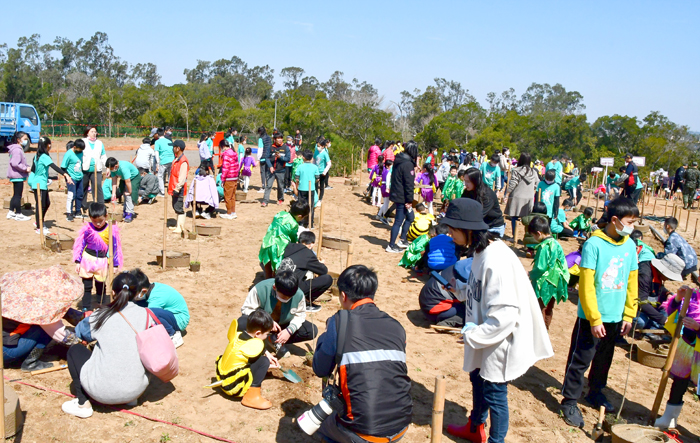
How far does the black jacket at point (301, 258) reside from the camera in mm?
6117

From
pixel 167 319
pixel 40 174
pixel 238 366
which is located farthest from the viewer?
pixel 40 174

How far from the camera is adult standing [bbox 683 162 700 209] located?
748 inches

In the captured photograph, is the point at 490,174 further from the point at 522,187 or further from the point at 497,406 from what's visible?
the point at 497,406

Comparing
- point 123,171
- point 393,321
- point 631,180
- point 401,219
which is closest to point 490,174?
point 631,180

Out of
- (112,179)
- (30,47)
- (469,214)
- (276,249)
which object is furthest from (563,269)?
(30,47)

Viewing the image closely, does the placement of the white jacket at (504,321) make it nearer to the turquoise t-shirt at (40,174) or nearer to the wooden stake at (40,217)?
the wooden stake at (40,217)

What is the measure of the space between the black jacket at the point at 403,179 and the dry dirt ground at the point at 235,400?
45.2 inches

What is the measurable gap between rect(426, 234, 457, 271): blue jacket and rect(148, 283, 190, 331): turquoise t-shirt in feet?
11.3

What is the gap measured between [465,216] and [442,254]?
3907mm

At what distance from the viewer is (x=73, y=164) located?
991 cm

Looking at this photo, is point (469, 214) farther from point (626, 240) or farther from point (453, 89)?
point (453, 89)

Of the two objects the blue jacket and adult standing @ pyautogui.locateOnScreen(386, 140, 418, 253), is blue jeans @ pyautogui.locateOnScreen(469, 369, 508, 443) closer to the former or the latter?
the blue jacket

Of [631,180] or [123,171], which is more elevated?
[631,180]

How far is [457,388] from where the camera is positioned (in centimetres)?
507
